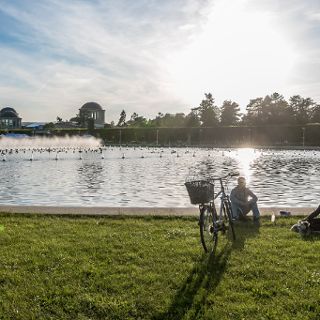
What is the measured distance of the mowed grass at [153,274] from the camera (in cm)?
567

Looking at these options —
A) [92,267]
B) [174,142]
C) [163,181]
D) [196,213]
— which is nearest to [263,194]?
[163,181]

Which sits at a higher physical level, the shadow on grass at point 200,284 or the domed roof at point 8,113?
the domed roof at point 8,113

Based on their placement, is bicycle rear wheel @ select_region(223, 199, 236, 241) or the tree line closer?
bicycle rear wheel @ select_region(223, 199, 236, 241)

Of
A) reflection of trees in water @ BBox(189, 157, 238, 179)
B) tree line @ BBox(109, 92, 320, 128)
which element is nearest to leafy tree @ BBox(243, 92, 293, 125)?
tree line @ BBox(109, 92, 320, 128)

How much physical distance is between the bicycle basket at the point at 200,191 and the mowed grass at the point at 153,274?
939mm

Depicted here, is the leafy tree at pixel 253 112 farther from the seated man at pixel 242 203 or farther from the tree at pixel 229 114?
the seated man at pixel 242 203

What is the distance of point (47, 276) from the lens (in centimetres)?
682

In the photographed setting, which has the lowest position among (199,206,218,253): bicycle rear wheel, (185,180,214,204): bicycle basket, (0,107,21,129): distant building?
(199,206,218,253): bicycle rear wheel

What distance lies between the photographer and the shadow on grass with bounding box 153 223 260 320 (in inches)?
221

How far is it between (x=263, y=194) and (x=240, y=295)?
1586 centimetres

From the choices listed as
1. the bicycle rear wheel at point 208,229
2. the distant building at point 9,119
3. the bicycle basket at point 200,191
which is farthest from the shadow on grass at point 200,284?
the distant building at point 9,119

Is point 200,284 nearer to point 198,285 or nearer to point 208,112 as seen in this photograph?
point 198,285

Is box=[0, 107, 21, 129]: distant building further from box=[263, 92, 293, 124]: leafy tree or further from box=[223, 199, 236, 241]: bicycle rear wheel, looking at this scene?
box=[223, 199, 236, 241]: bicycle rear wheel

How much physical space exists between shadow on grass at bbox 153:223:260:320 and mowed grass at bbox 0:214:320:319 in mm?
13
